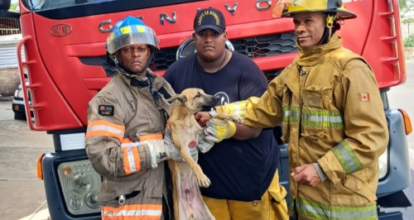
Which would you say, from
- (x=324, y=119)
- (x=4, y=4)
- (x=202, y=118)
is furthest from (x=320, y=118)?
(x=4, y=4)

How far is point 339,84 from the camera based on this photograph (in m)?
1.94

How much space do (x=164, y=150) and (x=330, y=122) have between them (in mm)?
724

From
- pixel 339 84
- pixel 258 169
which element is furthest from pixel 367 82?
pixel 258 169

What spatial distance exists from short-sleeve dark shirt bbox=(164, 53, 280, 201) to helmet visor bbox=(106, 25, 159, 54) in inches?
16.4

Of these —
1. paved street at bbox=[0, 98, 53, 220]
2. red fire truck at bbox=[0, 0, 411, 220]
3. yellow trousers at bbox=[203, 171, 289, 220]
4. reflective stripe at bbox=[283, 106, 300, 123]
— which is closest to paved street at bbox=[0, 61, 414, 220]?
paved street at bbox=[0, 98, 53, 220]

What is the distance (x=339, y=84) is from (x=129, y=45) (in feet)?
3.03

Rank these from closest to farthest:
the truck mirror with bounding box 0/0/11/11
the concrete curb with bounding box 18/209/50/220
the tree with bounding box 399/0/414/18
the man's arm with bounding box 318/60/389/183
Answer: the man's arm with bounding box 318/60/389/183
the truck mirror with bounding box 0/0/11/11
the concrete curb with bounding box 18/209/50/220
the tree with bounding box 399/0/414/18

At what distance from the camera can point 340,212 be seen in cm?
199

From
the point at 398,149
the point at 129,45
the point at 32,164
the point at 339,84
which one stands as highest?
the point at 129,45

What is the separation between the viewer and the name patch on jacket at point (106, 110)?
6.66 ft

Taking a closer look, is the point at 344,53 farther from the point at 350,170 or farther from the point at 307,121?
the point at 350,170

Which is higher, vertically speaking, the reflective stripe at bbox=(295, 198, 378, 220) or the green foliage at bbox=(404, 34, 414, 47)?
the reflective stripe at bbox=(295, 198, 378, 220)

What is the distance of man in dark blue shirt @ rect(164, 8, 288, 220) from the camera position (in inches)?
96.0

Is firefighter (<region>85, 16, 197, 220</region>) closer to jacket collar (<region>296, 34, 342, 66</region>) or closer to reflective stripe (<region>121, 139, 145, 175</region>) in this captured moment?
reflective stripe (<region>121, 139, 145, 175</region>)
